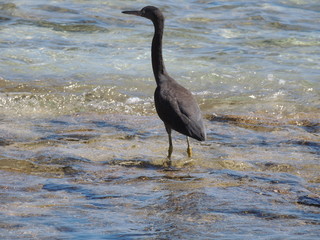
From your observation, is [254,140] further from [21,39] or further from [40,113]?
[21,39]

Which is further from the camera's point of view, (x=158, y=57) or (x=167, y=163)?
(x=158, y=57)

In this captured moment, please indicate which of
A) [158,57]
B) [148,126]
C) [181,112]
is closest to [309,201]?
[181,112]

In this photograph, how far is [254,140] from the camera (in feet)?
Result: 24.3

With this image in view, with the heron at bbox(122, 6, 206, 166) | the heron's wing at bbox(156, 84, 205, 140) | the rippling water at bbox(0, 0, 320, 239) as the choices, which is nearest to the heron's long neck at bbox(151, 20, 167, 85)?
the heron at bbox(122, 6, 206, 166)

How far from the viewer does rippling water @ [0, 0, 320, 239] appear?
4.53 m

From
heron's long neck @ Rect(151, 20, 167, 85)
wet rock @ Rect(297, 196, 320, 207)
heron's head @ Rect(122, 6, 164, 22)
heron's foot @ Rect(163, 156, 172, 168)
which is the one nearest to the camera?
wet rock @ Rect(297, 196, 320, 207)

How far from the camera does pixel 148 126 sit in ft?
26.1

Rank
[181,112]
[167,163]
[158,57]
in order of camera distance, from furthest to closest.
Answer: [158,57] < [181,112] < [167,163]

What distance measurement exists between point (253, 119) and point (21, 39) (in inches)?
260

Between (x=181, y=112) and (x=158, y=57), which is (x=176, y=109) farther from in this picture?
(x=158, y=57)

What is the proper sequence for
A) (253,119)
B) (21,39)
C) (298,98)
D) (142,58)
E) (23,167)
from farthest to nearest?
(21,39) < (142,58) < (298,98) < (253,119) < (23,167)

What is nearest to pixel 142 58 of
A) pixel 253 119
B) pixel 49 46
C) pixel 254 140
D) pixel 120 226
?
pixel 49 46

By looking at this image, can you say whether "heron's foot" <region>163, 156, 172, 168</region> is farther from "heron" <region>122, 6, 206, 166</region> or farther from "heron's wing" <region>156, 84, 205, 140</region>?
"heron's wing" <region>156, 84, 205, 140</region>

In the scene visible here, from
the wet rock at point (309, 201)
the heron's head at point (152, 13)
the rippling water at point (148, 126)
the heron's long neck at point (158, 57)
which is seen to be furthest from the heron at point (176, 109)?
the wet rock at point (309, 201)
